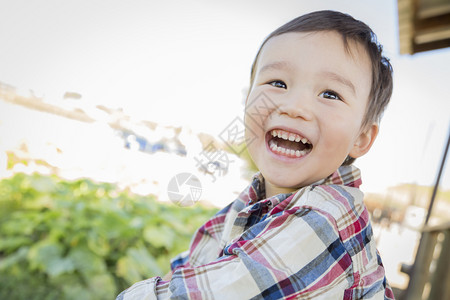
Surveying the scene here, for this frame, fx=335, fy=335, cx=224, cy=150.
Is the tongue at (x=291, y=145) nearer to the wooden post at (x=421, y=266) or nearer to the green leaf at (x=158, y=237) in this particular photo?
the green leaf at (x=158, y=237)

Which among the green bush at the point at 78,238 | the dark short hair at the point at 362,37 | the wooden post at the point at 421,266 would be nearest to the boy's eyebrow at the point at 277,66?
the dark short hair at the point at 362,37

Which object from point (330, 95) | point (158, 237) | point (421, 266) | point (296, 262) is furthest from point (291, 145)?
point (421, 266)

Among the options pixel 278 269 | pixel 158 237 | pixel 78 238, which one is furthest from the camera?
pixel 158 237

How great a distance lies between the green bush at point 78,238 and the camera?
5.55 ft

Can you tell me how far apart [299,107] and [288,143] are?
10 centimetres

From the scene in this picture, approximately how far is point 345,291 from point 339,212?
5.7 inches

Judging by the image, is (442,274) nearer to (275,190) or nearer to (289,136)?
(275,190)

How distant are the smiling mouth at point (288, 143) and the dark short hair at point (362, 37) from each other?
19 cm

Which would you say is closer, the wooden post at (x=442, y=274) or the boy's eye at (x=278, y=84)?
the boy's eye at (x=278, y=84)

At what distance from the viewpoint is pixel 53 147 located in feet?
6.59

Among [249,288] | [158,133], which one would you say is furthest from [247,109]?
[158,133]

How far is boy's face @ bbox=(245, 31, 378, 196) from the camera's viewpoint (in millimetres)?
742

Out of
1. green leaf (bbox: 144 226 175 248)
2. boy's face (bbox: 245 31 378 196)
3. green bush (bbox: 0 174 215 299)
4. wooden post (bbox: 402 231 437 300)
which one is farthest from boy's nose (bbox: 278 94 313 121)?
wooden post (bbox: 402 231 437 300)

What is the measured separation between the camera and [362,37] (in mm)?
822
